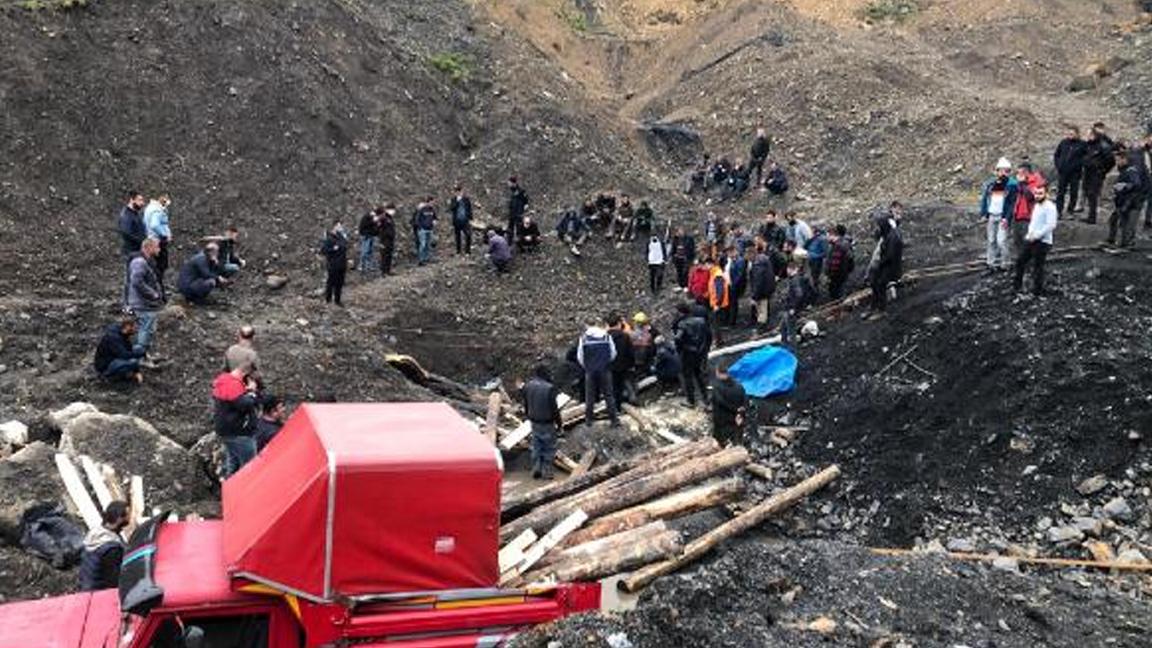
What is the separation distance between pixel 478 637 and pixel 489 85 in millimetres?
30687

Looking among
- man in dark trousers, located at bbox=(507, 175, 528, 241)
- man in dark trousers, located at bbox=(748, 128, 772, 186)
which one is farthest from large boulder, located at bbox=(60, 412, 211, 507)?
man in dark trousers, located at bbox=(748, 128, 772, 186)

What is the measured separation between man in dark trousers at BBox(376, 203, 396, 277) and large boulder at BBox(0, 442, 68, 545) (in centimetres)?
1297

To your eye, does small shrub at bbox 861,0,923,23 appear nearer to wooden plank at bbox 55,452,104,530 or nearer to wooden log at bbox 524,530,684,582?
wooden log at bbox 524,530,684,582

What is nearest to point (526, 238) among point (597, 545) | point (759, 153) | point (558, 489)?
point (759, 153)

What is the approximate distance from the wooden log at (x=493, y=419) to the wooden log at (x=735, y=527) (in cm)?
414

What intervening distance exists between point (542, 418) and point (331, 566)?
24.3ft

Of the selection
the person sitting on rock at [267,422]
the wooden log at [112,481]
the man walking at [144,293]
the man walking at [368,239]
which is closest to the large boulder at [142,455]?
the wooden log at [112,481]

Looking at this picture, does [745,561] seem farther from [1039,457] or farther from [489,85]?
[489,85]

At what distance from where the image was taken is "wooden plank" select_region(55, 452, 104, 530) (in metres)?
11.8

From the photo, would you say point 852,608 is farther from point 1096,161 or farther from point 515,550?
point 1096,161

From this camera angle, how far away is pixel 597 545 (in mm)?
10023

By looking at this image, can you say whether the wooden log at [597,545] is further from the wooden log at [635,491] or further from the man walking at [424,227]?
the man walking at [424,227]

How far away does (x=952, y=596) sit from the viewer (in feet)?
34.0

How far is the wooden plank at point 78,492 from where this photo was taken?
11.8 metres
